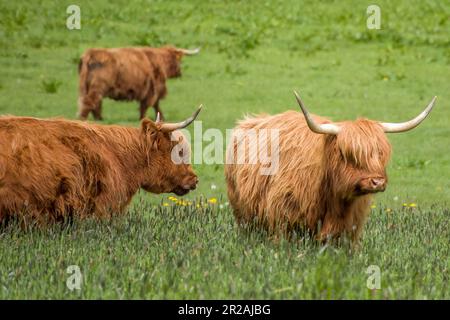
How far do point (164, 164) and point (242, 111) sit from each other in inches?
306

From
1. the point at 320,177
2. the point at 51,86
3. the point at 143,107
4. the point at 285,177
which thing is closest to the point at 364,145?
the point at 320,177

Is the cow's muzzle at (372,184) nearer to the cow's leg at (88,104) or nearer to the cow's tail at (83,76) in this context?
the cow's leg at (88,104)

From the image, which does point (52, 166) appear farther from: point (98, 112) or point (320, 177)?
point (98, 112)

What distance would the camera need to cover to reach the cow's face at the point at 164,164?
28.3 feet

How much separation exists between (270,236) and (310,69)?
12.4m

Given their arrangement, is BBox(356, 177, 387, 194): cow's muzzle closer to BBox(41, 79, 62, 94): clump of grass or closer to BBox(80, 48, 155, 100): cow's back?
BBox(80, 48, 155, 100): cow's back

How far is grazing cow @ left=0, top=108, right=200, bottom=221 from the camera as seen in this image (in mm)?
7688

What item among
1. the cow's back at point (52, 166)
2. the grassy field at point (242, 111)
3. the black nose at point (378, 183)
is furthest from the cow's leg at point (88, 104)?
the black nose at point (378, 183)

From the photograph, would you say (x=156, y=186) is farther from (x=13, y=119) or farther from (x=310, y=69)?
(x=310, y=69)

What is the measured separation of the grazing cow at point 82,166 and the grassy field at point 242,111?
22 centimetres

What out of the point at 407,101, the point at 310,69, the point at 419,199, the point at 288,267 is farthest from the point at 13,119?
the point at 310,69

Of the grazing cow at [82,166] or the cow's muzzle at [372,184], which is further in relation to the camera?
the grazing cow at [82,166]

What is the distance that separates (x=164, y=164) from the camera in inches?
341

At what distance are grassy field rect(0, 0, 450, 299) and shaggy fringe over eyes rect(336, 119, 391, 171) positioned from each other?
57 cm
